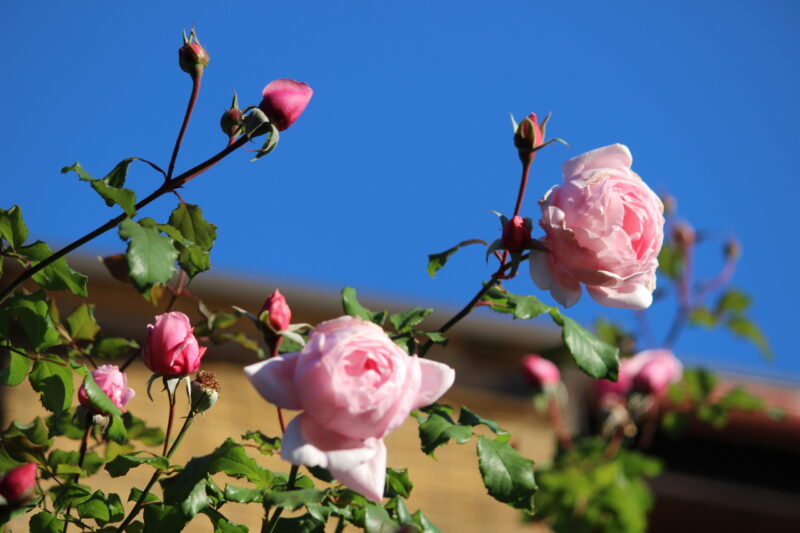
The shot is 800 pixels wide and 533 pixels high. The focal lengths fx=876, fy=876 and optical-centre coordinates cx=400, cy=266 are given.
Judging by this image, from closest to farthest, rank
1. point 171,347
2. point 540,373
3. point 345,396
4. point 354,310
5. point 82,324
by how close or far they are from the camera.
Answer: point 345,396
point 171,347
point 354,310
point 82,324
point 540,373

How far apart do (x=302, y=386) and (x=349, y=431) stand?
43 millimetres

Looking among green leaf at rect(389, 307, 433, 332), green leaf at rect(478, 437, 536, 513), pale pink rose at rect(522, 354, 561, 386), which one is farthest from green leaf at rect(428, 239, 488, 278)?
pale pink rose at rect(522, 354, 561, 386)

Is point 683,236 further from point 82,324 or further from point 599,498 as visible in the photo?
point 82,324

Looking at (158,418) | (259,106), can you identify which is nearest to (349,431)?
(259,106)

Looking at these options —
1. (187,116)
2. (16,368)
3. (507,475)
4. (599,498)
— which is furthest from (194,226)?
(599,498)

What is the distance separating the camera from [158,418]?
162 cm

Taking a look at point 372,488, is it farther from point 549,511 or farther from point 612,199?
point 549,511

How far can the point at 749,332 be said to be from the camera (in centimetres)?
180

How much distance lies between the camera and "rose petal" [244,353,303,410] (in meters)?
0.58

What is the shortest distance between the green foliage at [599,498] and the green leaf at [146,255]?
1163 millimetres

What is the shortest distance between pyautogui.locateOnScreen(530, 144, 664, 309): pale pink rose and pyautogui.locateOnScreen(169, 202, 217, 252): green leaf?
0.27 meters

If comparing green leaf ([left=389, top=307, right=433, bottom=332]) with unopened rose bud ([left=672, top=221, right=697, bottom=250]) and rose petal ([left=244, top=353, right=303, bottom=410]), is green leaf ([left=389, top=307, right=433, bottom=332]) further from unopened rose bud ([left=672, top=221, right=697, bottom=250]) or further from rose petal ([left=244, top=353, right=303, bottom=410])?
unopened rose bud ([left=672, top=221, right=697, bottom=250])

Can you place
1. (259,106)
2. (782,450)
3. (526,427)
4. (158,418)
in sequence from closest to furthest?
(259,106) < (158,418) < (526,427) < (782,450)

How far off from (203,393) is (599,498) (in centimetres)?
111
